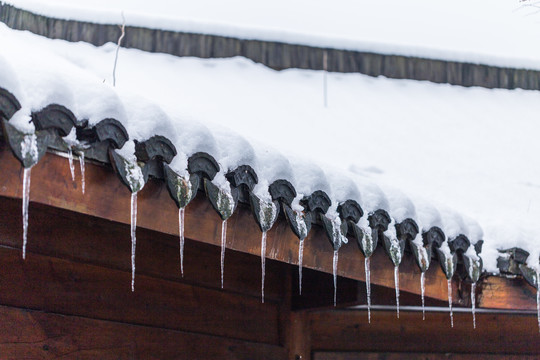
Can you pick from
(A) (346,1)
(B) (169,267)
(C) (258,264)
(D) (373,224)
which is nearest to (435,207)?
(D) (373,224)

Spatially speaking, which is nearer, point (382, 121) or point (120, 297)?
point (120, 297)

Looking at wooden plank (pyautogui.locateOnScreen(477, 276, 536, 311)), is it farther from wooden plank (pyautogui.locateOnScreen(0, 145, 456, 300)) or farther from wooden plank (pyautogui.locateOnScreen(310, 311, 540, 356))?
wooden plank (pyautogui.locateOnScreen(310, 311, 540, 356))

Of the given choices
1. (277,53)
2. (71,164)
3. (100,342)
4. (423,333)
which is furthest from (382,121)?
(71,164)

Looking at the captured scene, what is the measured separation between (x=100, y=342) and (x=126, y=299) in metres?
0.21

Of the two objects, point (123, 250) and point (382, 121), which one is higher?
point (382, 121)

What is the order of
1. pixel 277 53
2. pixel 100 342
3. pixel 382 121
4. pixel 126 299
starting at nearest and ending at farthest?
pixel 100 342, pixel 126 299, pixel 382 121, pixel 277 53

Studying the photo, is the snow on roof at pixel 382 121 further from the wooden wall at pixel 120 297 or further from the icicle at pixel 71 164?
the icicle at pixel 71 164

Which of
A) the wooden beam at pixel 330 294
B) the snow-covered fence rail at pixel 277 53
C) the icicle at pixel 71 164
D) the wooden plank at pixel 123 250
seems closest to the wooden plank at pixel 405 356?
the wooden beam at pixel 330 294

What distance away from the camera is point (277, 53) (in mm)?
8125

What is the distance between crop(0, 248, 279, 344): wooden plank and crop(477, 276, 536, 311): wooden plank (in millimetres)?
1037

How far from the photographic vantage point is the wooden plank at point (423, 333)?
12.9 ft

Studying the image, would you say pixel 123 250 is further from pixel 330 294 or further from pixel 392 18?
pixel 392 18

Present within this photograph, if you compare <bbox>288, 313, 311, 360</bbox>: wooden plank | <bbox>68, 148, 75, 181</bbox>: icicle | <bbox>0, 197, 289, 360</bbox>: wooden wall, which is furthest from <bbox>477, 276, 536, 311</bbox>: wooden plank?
<bbox>68, 148, 75, 181</bbox>: icicle

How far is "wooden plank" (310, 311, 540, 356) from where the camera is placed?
12.9 feet
